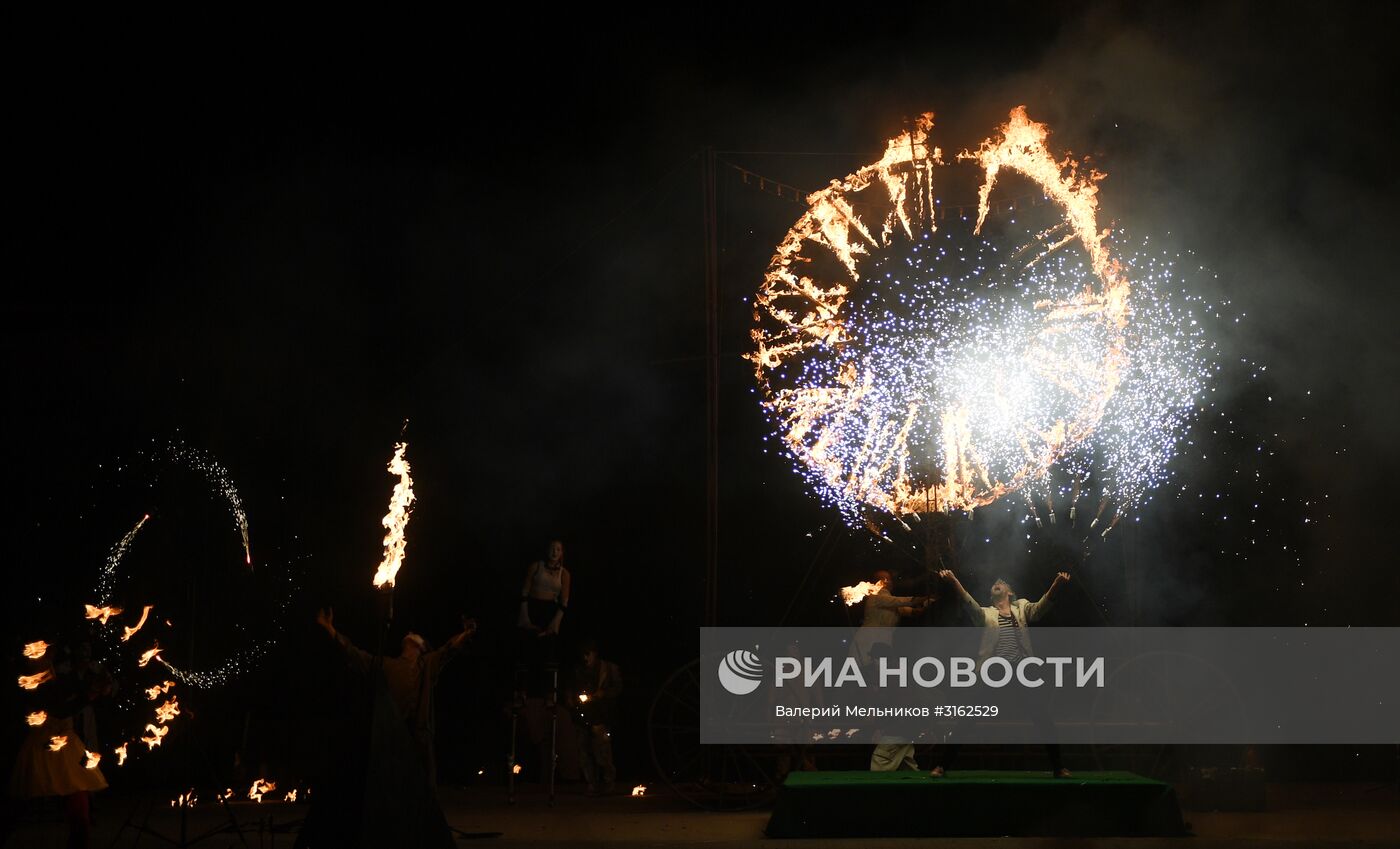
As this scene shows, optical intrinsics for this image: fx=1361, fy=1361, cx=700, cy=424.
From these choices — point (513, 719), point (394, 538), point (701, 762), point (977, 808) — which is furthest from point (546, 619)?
point (977, 808)

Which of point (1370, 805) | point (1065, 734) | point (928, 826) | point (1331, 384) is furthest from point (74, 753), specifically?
point (1331, 384)

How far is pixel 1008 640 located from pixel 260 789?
6.90 metres

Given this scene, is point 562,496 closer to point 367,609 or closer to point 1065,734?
point 367,609

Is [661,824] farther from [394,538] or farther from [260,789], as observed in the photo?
[260,789]

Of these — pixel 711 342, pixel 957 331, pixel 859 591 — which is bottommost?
pixel 859 591

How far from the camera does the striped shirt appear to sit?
1082cm

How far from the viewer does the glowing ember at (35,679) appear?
8289mm

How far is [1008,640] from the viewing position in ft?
35.5

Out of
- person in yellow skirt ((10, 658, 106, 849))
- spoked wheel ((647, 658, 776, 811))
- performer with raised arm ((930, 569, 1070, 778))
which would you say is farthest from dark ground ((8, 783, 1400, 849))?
performer with raised arm ((930, 569, 1070, 778))

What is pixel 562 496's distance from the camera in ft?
48.7

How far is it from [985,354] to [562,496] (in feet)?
16.4

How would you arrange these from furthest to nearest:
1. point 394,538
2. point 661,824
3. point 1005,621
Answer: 1. point 1005,621
2. point 661,824
3. point 394,538

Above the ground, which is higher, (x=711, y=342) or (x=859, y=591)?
(x=711, y=342)

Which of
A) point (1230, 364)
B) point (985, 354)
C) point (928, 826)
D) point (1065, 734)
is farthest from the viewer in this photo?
point (1230, 364)
